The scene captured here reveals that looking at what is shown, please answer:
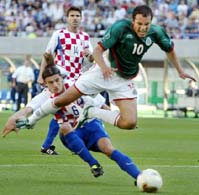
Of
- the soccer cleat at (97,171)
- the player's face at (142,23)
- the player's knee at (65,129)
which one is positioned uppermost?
the player's face at (142,23)

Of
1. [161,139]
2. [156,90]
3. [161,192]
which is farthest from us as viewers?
[156,90]

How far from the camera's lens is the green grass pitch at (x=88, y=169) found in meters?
10.6

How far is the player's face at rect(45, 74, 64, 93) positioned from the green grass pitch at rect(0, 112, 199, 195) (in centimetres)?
114

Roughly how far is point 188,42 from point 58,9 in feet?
26.1

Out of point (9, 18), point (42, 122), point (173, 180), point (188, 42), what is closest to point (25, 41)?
point (9, 18)

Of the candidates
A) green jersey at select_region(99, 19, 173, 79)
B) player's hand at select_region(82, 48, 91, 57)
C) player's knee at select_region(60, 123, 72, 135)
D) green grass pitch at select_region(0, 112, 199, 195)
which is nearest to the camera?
green grass pitch at select_region(0, 112, 199, 195)

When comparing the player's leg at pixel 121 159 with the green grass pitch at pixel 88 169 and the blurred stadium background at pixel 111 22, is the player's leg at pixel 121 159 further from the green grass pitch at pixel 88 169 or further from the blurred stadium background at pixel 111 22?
the blurred stadium background at pixel 111 22

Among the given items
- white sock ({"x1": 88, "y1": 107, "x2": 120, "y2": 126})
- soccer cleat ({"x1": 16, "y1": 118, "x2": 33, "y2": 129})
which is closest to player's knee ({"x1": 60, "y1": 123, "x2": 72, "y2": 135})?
white sock ({"x1": 88, "y1": 107, "x2": 120, "y2": 126})

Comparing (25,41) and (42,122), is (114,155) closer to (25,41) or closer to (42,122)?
(42,122)

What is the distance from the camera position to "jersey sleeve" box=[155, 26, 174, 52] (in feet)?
38.3

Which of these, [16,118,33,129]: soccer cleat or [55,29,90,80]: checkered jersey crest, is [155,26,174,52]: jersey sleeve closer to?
[16,118,33,129]: soccer cleat

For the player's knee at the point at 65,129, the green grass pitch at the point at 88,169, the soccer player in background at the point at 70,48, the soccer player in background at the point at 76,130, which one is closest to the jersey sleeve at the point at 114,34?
the soccer player in background at the point at 76,130

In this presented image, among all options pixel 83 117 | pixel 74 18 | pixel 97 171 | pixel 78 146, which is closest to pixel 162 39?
pixel 83 117

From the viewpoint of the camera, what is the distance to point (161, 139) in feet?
70.0
